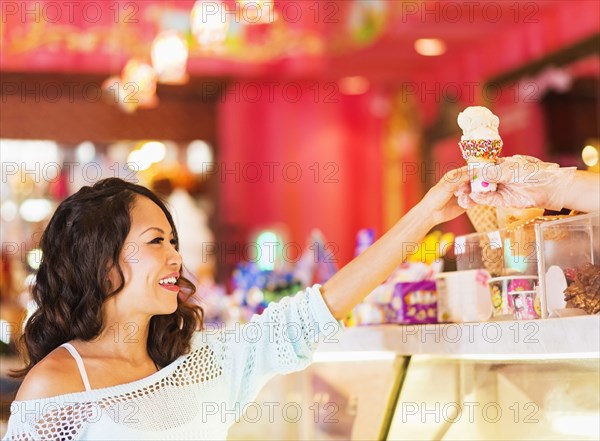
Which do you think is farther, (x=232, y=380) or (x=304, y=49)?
(x=304, y=49)

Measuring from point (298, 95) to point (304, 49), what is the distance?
71 centimetres

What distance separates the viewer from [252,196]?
8539 millimetres

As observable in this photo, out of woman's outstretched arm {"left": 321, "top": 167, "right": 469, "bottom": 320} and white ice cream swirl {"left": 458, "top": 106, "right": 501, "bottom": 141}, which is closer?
white ice cream swirl {"left": 458, "top": 106, "right": 501, "bottom": 141}

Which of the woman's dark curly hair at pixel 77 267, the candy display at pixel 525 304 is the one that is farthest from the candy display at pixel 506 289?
the woman's dark curly hair at pixel 77 267

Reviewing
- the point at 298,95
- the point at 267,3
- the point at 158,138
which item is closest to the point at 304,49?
the point at 298,95

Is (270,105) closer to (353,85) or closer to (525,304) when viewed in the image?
(353,85)

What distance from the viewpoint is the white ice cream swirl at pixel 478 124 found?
6.45 feet

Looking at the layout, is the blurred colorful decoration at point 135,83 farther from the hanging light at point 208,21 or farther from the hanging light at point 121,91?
the hanging light at point 208,21

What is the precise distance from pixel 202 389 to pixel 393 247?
1.86 ft

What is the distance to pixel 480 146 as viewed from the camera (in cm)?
197

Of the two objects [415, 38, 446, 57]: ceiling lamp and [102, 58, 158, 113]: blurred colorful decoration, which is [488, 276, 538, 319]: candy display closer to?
[102, 58, 158, 113]: blurred colorful decoration

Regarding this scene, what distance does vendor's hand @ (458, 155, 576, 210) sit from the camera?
6.20 feet

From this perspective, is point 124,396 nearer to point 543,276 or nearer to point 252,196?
point 543,276

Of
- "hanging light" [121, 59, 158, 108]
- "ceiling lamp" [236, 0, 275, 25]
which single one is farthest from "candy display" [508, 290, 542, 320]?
"hanging light" [121, 59, 158, 108]
